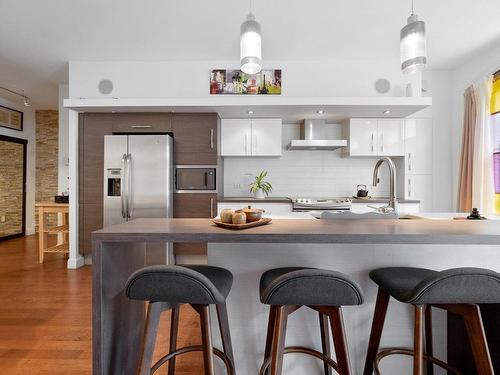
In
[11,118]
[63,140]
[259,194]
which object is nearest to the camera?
[259,194]

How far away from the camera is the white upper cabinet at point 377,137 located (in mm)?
4402

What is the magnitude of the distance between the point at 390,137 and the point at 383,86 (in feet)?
2.43

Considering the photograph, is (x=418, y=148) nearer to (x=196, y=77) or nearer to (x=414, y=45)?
(x=414, y=45)

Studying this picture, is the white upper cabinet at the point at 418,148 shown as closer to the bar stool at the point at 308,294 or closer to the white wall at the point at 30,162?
the bar stool at the point at 308,294

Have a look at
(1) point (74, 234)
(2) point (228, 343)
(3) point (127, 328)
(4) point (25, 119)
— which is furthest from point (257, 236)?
(4) point (25, 119)

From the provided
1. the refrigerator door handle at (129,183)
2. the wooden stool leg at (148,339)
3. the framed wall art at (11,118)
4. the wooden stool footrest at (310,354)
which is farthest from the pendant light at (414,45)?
the framed wall art at (11,118)

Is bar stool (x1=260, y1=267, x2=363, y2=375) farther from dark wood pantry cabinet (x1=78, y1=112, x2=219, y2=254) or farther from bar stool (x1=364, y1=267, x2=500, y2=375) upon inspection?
dark wood pantry cabinet (x1=78, y1=112, x2=219, y2=254)

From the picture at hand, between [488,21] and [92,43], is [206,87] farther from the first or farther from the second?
[488,21]

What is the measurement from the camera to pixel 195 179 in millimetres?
4172

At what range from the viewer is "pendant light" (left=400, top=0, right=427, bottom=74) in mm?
1737

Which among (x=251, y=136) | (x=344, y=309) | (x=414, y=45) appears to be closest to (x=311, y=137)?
(x=251, y=136)

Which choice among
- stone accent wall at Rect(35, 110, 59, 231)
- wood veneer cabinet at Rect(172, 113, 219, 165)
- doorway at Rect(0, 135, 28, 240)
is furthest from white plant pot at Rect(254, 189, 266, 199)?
doorway at Rect(0, 135, 28, 240)

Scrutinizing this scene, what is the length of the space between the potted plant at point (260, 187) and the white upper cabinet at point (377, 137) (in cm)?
129

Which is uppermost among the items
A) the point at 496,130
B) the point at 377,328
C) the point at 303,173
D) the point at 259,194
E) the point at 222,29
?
the point at 222,29
